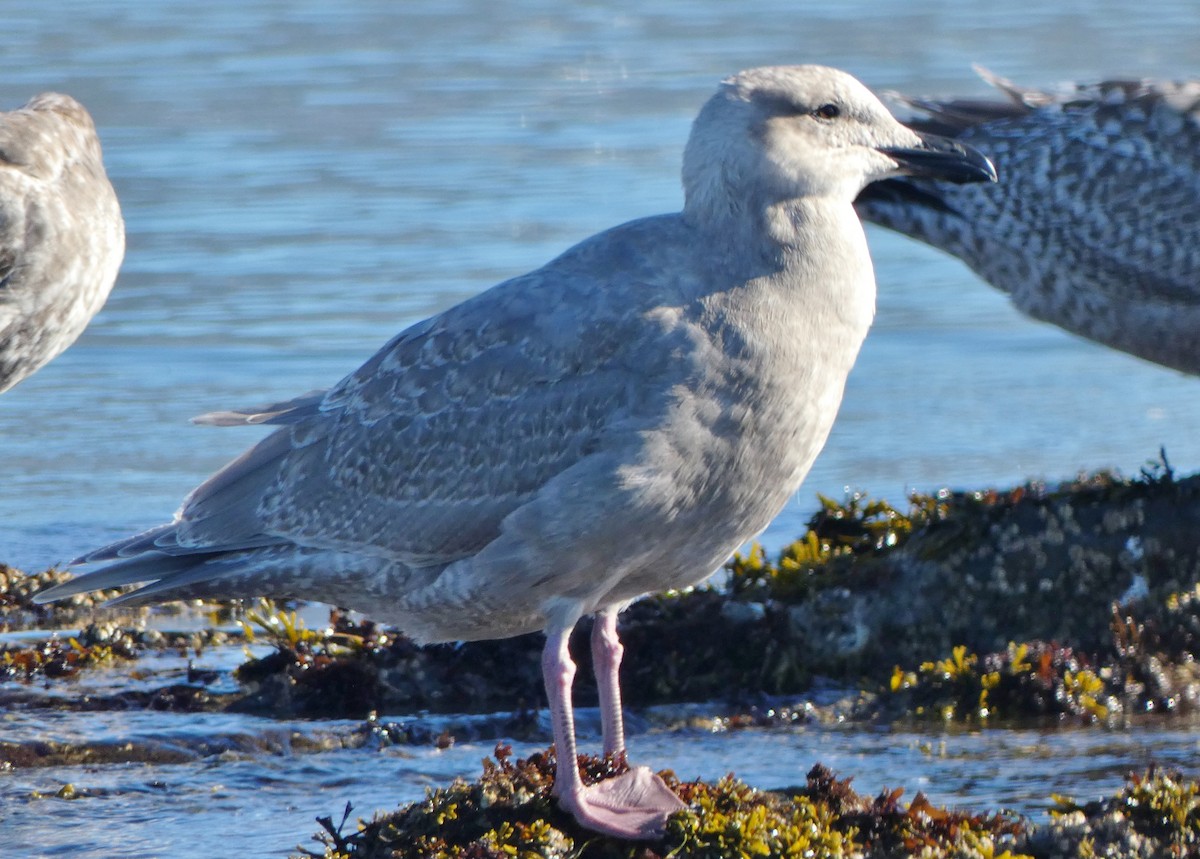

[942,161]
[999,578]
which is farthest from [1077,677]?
[942,161]

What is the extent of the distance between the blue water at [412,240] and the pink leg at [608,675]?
0.48 meters

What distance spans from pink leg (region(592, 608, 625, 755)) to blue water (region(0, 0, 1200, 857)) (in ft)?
1.57

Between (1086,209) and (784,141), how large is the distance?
13.8 ft

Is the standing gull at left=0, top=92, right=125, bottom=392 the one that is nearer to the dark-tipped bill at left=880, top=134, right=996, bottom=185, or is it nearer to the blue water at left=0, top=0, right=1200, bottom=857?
the blue water at left=0, top=0, right=1200, bottom=857

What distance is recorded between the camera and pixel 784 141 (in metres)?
4.74

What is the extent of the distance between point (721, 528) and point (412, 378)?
979 mm

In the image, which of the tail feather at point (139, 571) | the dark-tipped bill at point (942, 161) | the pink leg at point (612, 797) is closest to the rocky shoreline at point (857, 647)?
the tail feather at point (139, 571)

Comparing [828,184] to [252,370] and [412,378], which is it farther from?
[252,370]

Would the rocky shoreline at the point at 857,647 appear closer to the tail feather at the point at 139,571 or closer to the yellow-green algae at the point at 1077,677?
the yellow-green algae at the point at 1077,677

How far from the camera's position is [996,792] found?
16.9 ft

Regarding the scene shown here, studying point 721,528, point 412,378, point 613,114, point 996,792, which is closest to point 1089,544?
point 996,792

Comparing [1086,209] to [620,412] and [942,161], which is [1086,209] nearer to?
[942,161]

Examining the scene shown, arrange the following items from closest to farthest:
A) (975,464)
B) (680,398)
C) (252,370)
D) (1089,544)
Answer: (680,398) → (1089,544) → (975,464) → (252,370)

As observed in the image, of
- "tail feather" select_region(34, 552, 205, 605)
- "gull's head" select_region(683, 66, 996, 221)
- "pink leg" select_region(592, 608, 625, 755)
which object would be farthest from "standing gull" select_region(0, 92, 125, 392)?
"gull's head" select_region(683, 66, 996, 221)
